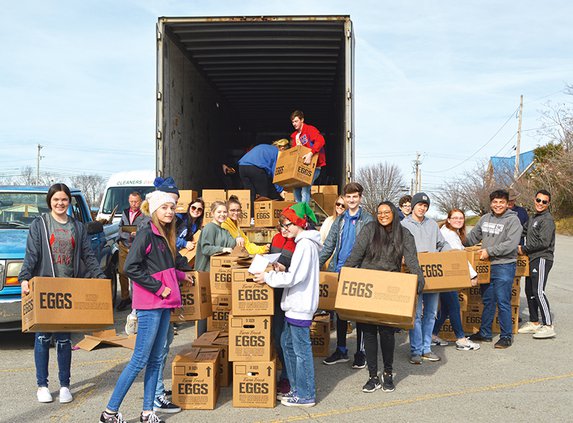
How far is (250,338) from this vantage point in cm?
502

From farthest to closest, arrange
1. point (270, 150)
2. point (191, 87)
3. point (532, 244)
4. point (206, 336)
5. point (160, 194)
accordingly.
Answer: point (191, 87) < point (270, 150) < point (532, 244) < point (206, 336) < point (160, 194)

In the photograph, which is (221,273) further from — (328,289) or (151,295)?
(328,289)

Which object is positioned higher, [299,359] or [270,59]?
[270,59]

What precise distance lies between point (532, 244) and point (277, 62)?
5.83 meters

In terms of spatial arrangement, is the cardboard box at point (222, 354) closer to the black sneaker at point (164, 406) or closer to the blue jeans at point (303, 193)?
the black sneaker at point (164, 406)

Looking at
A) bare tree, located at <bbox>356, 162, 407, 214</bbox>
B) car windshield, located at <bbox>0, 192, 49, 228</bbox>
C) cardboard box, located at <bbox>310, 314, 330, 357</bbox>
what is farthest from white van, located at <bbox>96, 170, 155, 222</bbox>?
bare tree, located at <bbox>356, 162, 407, 214</bbox>

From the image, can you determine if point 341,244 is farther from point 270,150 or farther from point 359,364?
point 270,150

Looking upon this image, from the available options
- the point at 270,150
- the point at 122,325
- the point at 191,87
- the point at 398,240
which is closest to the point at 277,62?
the point at 191,87

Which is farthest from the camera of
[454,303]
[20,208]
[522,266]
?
[20,208]

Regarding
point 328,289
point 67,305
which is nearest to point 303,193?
point 328,289

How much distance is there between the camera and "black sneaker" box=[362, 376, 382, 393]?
545 cm

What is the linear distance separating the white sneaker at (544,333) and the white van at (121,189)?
30.5ft

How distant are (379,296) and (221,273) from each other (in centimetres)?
151

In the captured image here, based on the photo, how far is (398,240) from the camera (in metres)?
5.46
